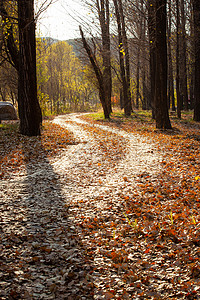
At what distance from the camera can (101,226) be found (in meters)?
4.58

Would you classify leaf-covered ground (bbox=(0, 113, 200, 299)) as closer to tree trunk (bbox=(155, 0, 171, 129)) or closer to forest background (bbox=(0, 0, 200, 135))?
tree trunk (bbox=(155, 0, 171, 129))

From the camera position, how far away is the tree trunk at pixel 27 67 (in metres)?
11.0

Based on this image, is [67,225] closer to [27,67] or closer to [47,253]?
[47,253]

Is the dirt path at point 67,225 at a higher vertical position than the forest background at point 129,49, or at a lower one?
lower

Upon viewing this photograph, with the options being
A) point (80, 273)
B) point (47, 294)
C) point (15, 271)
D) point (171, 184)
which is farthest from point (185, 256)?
point (171, 184)

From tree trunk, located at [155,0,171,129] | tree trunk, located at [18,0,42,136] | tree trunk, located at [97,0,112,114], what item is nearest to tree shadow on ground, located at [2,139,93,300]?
tree trunk, located at [18,0,42,136]

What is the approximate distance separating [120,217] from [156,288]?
187cm

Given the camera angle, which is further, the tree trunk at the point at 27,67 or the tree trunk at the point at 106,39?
the tree trunk at the point at 106,39

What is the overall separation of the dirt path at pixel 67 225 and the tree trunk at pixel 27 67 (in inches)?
157

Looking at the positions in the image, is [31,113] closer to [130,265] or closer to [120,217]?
[120,217]

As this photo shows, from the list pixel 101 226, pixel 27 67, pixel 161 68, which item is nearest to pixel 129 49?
pixel 161 68

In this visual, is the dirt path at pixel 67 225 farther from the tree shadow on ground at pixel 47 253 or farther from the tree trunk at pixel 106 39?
the tree trunk at pixel 106 39

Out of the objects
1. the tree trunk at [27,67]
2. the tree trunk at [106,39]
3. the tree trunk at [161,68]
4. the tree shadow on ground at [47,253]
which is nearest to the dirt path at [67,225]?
the tree shadow on ground at [47,253]

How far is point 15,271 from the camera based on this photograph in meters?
3.26
